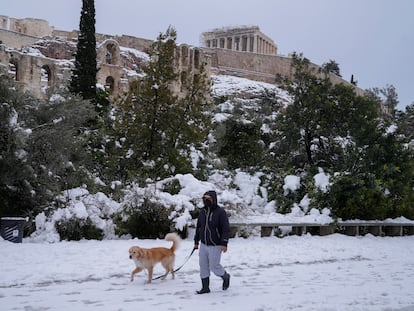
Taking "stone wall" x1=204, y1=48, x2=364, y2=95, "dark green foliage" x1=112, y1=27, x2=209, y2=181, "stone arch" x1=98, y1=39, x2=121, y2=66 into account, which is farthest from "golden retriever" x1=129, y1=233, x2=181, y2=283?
"stone wall" x1=204, y1=48, x2=364, y2=95

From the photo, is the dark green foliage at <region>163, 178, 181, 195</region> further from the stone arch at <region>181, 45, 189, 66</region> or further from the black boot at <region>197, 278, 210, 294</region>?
the stone arch at <region>181, 45, 189, 66</region>

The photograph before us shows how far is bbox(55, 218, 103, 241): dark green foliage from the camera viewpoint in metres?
11.3

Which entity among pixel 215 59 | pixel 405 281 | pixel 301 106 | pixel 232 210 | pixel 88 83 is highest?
pixel 215 59

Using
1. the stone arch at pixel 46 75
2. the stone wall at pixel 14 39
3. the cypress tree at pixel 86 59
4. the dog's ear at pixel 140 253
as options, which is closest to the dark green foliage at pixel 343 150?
the cypress tree at pixel 86 59

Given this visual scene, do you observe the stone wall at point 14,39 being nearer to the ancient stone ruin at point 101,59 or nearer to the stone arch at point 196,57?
the ancient stone ruin at point 101,59

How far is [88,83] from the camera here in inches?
897

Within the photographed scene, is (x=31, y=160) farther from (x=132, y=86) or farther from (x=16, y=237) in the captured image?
→ (x=132, y=86)

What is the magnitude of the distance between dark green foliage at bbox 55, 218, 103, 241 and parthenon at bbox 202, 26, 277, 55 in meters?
72.2

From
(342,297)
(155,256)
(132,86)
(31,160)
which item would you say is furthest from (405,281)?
(132,86)

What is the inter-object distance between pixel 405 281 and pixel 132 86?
11.4 m

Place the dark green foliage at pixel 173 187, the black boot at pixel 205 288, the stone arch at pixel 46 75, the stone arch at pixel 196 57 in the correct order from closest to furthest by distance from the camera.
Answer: the black boot at pixel 205 288 → the dark green foliage at pixel 173 187 → the stone arch at pixel 46 75 → the stone arch at pixel 196 57

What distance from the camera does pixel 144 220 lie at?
12.5 m

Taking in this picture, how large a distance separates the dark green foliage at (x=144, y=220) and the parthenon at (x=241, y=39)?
71.4m

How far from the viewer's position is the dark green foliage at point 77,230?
1131 centimetres
